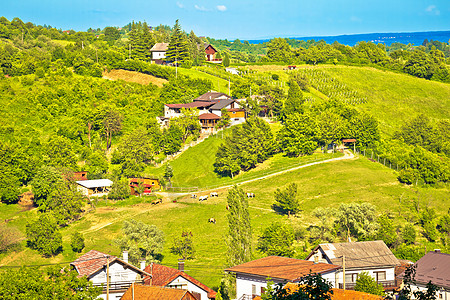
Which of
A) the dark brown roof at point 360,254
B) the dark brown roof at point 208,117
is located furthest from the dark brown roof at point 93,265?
the dark brown roof at point 208,117

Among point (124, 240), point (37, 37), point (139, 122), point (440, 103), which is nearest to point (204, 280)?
point (124, 240)

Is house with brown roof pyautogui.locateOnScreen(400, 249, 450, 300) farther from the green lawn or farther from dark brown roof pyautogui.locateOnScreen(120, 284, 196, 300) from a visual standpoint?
the green lawn

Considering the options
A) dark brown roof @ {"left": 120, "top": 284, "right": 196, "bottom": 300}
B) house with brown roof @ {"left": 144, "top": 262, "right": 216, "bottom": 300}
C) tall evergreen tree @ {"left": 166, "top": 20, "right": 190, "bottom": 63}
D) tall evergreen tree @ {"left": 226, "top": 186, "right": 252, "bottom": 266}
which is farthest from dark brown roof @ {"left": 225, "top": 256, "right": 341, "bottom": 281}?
tall evergreen tree @ {"left": 166, "top": 20, "right": 190, "bottom": 63}

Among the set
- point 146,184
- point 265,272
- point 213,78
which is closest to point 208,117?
point 146,184

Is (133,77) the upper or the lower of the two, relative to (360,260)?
upper

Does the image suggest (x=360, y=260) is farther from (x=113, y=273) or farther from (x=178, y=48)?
(x=178, y=48)

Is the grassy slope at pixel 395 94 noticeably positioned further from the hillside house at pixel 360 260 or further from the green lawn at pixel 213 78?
the hillside house at pixel 360 260
